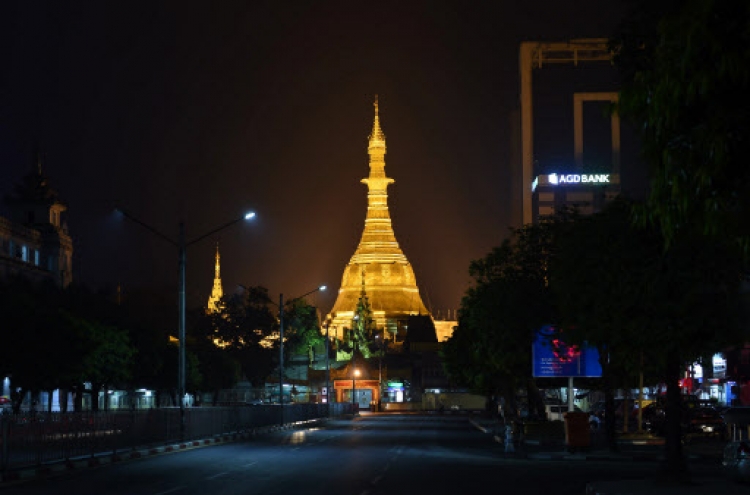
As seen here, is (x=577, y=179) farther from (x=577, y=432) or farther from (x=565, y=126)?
(x=577, y=432)

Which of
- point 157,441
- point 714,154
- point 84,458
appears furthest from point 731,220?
point 157,441

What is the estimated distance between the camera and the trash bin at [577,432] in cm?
4219

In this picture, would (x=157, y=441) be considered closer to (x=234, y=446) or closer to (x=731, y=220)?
(x=234, y=446)

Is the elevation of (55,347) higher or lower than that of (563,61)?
lower

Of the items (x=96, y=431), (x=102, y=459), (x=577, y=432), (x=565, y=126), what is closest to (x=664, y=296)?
(x=577, y=432)

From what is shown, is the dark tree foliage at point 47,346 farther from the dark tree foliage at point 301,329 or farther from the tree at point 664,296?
the dark tree foliage at point 301,329

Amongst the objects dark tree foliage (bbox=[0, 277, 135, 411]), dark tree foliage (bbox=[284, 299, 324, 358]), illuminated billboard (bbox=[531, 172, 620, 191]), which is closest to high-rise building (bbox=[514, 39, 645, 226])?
A: illuminated billboard (bbox=[531, 172, 620, 191])

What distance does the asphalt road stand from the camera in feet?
84.9

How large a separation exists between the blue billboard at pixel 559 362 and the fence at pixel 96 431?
13.0 meters

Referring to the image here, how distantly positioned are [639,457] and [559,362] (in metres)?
6.71

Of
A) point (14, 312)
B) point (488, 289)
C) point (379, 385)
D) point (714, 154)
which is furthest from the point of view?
point (379, 385)

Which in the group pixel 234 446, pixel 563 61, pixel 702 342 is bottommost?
pixel 234 446

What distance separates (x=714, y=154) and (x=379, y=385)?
13829 centimetres

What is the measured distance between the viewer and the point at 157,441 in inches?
1801
